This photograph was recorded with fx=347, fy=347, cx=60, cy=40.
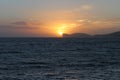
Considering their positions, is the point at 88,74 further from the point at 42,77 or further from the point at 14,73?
the point at 14,73

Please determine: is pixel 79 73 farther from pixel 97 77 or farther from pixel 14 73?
pixel 14 73

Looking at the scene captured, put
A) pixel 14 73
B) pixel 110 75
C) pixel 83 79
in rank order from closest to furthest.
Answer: pixel 83 79 → pixel 110 75 → pixel 14 73

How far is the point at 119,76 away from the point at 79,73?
5.73 m

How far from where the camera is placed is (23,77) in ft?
131

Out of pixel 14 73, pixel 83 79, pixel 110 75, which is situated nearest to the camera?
pixel 83 79

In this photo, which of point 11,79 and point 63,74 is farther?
point 63,74

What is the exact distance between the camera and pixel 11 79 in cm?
3844

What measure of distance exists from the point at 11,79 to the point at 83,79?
7968 millimetres

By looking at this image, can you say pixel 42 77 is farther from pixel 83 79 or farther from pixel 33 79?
pixel 83 79

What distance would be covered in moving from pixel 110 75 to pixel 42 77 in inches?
316

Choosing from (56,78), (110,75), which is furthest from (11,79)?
(110,75)

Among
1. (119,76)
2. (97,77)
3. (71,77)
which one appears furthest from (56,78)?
(119,76)

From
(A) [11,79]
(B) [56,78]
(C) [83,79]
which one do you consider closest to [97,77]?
(C) [83,79]

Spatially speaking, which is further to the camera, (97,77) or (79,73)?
(79,73)
